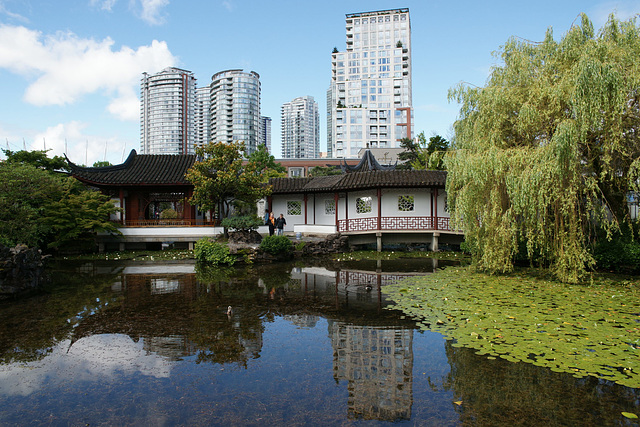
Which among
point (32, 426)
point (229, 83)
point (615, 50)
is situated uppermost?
point (229, 83)

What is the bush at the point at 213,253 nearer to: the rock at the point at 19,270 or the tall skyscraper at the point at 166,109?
the rock at the point at 19,270

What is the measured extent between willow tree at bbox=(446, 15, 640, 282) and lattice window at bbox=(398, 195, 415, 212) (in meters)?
7.14

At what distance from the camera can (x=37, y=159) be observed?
64.5ft

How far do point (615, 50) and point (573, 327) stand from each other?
6798mm

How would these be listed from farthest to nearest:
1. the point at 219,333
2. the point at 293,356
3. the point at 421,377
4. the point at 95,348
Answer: the point at 219,333
the point at 95,348
the point at 293,356
the point at 421,377

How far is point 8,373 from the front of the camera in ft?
16.0

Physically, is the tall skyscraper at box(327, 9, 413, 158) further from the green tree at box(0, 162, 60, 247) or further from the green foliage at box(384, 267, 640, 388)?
the green foliage at box(384, 267, 640, 388)

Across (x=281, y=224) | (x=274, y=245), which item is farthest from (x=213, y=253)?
(x=281, y=224)

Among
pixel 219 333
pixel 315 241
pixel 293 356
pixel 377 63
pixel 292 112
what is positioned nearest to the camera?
pixel 293 356

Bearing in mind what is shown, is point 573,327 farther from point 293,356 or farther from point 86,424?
point 86,424

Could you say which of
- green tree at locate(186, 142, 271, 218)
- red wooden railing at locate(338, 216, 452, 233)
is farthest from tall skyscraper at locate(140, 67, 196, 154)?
red wooden railing at locate(338, 216, 452, 233)

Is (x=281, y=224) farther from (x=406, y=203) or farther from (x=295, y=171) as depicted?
(x=295, y=171)

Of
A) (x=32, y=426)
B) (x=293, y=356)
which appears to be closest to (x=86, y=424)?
(x=32, y=426)

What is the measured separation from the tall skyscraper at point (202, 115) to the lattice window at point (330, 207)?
7521 cm
